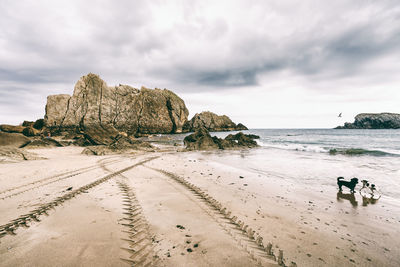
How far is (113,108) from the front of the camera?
57.5 metres

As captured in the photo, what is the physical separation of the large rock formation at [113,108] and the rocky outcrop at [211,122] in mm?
28115

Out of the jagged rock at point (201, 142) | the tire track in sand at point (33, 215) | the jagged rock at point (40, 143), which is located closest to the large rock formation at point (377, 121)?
the jagged rock at point (201, 142)

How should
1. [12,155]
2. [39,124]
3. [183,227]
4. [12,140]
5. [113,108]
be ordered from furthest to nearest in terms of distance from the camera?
[113,108] → [39,124] → [12,140] → [12,155] → [183,227]

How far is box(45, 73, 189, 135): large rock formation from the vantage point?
52.2 meters

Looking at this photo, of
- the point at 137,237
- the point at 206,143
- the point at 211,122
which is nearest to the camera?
the point at 137,237

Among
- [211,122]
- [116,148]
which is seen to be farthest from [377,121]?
[116,148]

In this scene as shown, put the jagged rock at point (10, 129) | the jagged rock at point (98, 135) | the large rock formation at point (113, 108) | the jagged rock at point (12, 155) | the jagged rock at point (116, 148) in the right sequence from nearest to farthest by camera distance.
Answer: the jagged rock at point (12, 155), the jagged rock at point (116, 148), the jagged rock at point (98, 135), the jagged rock at point (10, 129), the large rock formation at point (113, 108)

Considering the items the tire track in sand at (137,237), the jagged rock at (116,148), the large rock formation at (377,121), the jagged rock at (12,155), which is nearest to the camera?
the tire track in sand at (137,237)

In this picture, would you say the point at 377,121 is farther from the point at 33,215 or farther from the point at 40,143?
the point at 40,143

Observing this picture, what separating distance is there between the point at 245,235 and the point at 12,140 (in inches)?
774

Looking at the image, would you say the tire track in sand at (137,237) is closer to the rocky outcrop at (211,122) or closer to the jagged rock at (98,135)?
the jagged rock at (98,135)

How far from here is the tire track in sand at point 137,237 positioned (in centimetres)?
231

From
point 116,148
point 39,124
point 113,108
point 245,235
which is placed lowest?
point 245,235

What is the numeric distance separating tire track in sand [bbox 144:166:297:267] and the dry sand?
21 millimetres
